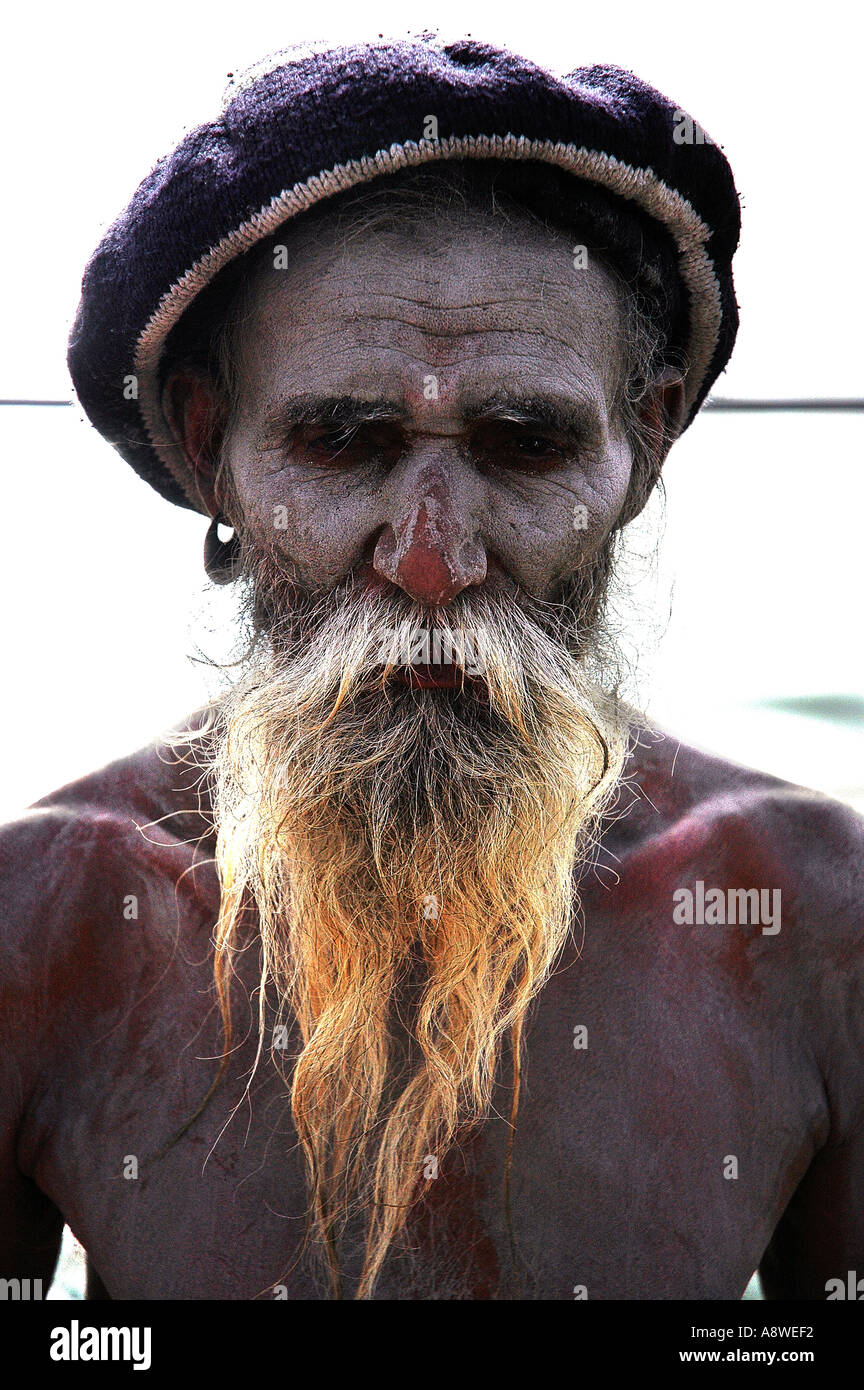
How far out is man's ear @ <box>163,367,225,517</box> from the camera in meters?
1.83

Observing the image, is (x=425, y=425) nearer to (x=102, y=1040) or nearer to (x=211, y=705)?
(x=211, y=705)

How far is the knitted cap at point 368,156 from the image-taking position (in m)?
1.46

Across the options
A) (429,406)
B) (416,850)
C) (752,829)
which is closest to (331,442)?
(429,406)

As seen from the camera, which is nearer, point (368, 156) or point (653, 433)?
point (368, 156)

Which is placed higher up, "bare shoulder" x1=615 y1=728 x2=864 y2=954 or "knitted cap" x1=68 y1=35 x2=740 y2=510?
"knitted cap" x1=68 y1=35 x2=740 y2=510

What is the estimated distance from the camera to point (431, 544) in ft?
4.86

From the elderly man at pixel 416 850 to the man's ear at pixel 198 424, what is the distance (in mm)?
54

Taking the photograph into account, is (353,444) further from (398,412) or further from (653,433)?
(653,433)

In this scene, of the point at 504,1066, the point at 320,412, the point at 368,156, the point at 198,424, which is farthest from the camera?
the point at 198,424

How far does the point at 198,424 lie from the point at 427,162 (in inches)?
23.0

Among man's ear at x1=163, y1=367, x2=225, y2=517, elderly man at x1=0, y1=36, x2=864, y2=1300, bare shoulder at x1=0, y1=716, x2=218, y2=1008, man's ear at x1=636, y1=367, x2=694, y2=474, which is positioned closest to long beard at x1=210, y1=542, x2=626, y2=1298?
elderly man at x1=0, y1=36, x2=864, y2=1300

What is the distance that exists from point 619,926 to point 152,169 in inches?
52.8

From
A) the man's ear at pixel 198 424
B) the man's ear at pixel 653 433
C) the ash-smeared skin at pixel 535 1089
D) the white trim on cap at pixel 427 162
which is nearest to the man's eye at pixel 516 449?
the man's ear at pixel 653 433

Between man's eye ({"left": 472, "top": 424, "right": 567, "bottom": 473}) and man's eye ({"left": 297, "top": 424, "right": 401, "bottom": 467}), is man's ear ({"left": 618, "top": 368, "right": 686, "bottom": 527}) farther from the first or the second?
man's eye ({"left": 297, "top": 424, "right": 401, "bottom": 467})
